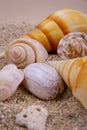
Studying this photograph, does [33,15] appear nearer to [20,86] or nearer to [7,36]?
[7,36]

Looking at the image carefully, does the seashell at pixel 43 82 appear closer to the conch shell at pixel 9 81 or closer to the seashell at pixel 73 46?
the conch shell at pixel 9 81

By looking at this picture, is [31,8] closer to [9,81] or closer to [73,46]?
[73,46]

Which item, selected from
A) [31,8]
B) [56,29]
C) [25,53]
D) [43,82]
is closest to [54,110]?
[43,82]

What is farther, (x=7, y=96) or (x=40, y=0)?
(x=40, y=0)

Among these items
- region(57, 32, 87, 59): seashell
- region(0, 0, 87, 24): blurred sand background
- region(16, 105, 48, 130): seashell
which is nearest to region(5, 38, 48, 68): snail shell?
region(57, 32, 87, 59): seashell

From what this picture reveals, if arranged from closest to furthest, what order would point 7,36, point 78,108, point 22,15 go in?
point 78,108
point 7,36
point 22,15

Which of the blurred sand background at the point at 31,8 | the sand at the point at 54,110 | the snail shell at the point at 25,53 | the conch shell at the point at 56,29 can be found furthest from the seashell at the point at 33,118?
the blurred sand background at the point at 31,8

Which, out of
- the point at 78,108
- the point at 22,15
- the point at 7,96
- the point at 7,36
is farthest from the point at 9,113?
the point at 22,15
